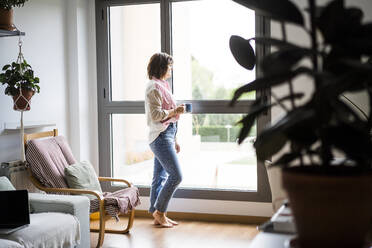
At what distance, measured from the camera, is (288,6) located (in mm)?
1223

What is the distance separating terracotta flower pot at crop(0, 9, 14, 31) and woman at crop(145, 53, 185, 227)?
50.6 inches

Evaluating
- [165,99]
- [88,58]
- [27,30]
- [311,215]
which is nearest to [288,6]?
[311,215]

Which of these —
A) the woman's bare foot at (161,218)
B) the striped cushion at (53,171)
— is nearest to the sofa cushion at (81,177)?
the striped cushion at (53,171)

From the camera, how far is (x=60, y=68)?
505cm

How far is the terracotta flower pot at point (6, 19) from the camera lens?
3.95 m

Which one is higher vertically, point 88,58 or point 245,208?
point 88,58

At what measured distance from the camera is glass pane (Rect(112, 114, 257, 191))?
4.98m

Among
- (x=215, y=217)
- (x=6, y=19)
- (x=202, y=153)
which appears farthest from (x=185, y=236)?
(x=6, y=19)

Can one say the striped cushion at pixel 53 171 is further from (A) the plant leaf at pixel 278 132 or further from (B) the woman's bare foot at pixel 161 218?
(A) the plant leaf at pixel 278 132

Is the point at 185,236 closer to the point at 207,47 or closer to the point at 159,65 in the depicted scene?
the point at 159,65

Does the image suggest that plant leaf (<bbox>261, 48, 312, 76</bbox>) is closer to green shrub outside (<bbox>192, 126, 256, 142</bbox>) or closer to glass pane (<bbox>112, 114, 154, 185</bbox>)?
green shrub outside (<bbox>192, 126, 256, 142</bbox>)

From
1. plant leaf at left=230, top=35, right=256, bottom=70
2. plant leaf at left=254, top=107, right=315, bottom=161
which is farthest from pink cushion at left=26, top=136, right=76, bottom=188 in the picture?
plant leaf at left=254, top=107, right=315, bottom=161

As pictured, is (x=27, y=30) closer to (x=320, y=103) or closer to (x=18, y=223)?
(x=18, y=223)

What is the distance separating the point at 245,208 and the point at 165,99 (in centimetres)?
131
